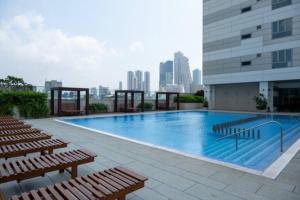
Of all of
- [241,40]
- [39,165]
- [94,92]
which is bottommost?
[39,165]

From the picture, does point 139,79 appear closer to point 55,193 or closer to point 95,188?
point 95,188

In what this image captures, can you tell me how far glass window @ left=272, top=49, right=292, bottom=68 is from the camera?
2365 centimetres

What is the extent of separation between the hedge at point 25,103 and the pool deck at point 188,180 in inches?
496

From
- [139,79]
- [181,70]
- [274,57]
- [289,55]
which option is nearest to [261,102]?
[274,57]

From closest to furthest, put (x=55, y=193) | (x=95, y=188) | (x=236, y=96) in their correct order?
(x=55, y=193)
(x=95, y=188)
(x=236, y=96)

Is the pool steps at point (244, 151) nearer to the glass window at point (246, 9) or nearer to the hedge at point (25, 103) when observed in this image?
the hedge at point (25, 103)

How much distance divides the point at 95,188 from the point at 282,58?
26778 mm

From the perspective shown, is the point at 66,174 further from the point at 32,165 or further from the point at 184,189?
the point at 184,189

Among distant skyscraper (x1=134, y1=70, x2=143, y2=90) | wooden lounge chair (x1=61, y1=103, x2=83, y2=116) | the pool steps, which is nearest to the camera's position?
the pool steps

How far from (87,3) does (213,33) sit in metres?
20.3

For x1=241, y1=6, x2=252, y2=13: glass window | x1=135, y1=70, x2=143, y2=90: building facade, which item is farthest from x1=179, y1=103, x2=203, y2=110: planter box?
x1=135, y1=70, x2=143, y2=90: building facade

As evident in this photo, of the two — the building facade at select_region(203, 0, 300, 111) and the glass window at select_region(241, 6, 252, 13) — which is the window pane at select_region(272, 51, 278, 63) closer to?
the building facade at select_region(203, 0, 300, 111)

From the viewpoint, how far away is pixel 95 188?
10.5ft

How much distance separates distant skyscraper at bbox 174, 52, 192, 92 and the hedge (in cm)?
7362
